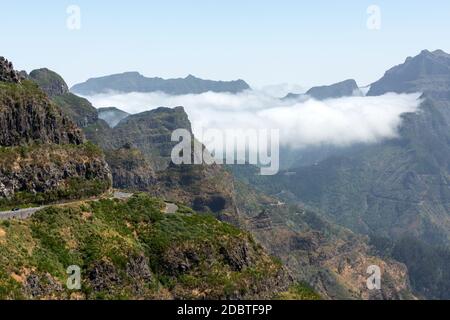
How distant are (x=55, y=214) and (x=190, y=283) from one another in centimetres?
3520

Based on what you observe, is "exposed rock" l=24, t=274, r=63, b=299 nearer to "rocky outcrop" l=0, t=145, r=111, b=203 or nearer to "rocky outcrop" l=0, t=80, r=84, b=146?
"rocky outcrop" l=0, t=145, r=111, b=203

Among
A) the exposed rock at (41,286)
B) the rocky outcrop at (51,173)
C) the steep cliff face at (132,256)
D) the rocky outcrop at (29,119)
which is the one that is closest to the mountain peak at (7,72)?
the rocky outcrop at (29,119)

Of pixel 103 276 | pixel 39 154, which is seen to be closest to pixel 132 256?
pixel 103 276

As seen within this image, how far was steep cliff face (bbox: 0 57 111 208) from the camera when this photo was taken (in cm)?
14450

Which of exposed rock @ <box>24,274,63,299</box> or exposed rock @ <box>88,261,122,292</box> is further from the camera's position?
exposed rock @ <box>88,261,122,292</box>

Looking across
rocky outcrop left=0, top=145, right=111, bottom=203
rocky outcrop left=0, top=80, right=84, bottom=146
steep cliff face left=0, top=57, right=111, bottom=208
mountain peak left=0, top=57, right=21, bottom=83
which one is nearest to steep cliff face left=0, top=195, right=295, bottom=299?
rocky outcrop left=0, top=145, right=111, bottom=203

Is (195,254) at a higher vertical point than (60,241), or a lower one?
lower

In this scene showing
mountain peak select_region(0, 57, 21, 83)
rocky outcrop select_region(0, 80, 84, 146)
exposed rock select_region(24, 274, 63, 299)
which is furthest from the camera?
mountain peak select_region(0, 57, 21, 83)

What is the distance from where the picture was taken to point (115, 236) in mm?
142250

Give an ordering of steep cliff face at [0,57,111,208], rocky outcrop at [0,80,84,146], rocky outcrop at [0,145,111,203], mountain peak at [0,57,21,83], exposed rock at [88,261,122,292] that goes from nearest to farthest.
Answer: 1. exposed rock at [88,261,122,292]
2. rocky outcrop at [0,145,111,203]
3. steep cliff face at [0,57,111,208]
4. rocky outcrop at [0,80,84,146]
5. mountain peak at [0,57,21,83]

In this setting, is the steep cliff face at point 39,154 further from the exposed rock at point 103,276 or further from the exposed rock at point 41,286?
the exposed rock at point 41,286

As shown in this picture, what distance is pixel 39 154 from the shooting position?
153 m

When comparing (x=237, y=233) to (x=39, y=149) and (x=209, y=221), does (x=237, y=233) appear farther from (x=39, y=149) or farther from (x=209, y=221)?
(x=39, y=149)
